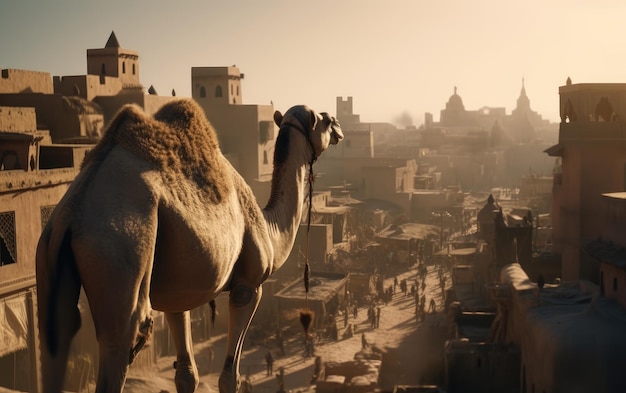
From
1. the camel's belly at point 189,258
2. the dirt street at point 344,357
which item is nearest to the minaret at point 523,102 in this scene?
the dirt street at point 344,357

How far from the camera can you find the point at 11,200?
15516 millimetres

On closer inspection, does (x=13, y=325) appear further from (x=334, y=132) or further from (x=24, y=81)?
(x=24, y=81)

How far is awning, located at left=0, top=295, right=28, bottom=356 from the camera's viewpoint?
15070 mm

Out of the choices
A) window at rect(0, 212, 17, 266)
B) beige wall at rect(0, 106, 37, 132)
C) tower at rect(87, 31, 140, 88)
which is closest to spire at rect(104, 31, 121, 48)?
tower at rect(87, 31, 140, 88)

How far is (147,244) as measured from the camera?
10.4 feet

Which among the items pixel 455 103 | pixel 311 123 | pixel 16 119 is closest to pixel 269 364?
pixel 16 119

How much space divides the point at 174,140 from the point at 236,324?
4.33 feet

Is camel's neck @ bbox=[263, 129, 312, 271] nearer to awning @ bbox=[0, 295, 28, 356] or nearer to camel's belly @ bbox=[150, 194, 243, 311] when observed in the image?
camel's belly @ bbox=[150, 194, 243, 311]

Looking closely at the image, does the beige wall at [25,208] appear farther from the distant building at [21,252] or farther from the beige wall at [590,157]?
the beige wall at [590,157]

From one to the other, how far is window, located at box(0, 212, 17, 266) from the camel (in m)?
12.0

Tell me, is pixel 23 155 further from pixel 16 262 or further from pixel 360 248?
pixel 360 248

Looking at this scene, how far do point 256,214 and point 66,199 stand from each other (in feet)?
4.92

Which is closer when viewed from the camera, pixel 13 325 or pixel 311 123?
pixel 311 123

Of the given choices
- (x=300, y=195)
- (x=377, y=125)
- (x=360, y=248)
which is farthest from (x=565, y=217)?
(x=377, y=125)
